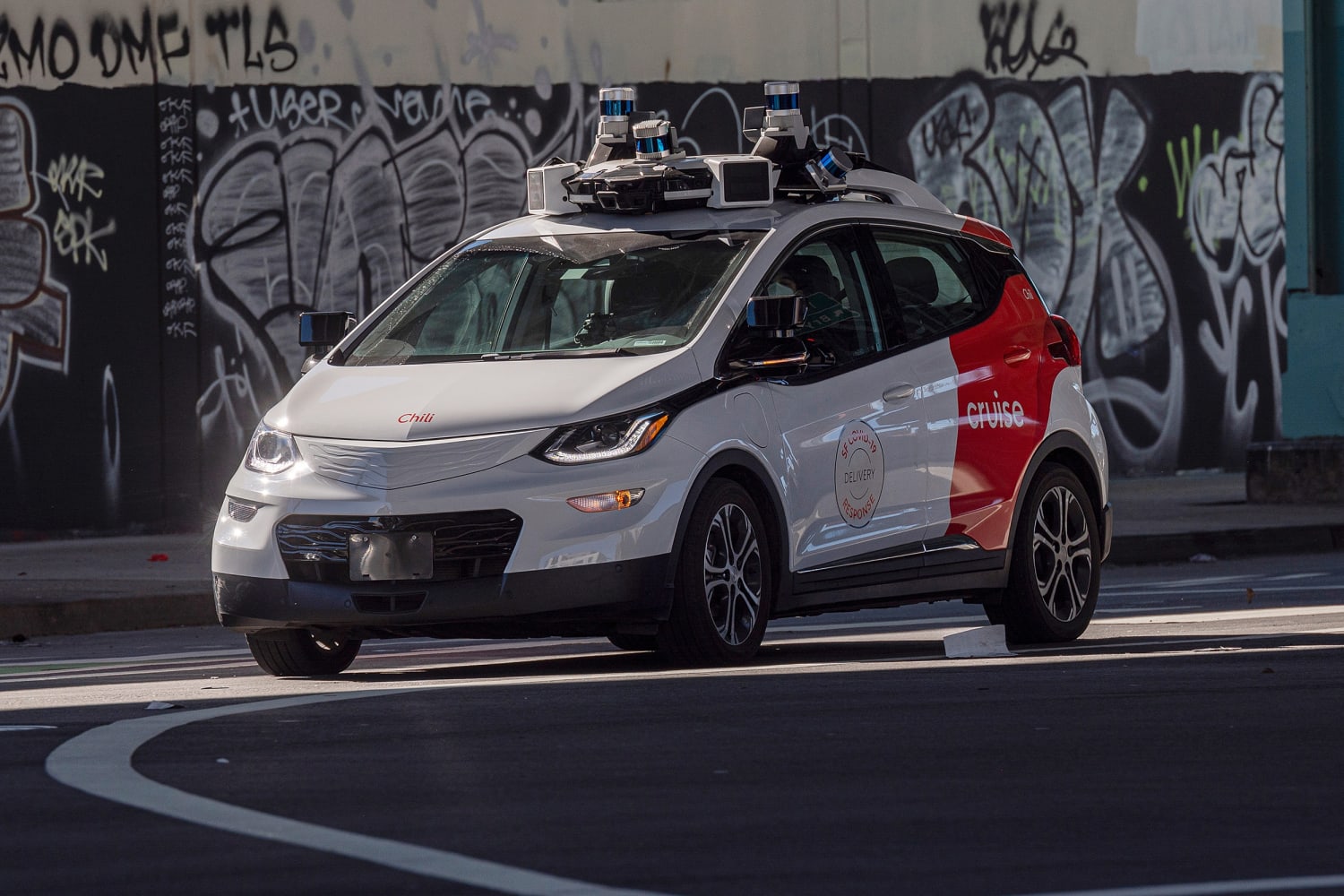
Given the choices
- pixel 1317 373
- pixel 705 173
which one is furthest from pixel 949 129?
pixel 705 173

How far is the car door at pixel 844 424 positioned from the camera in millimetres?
9172

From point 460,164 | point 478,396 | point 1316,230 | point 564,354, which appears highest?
point 460,164

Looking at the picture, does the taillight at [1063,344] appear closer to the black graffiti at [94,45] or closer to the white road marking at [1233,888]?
the white road marking at [1233,888]

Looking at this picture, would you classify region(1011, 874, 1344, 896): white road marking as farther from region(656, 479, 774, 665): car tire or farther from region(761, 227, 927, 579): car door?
region(761, 227, 927, 579): car door

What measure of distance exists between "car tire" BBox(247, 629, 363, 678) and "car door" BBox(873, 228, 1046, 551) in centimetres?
229

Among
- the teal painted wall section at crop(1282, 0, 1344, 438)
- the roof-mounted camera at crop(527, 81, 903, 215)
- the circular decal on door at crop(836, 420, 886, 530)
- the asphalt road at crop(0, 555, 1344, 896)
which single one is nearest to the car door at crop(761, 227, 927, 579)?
the circular decal on door at crop(836, 420, 886, 530)

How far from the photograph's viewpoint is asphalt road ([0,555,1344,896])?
16.9ft

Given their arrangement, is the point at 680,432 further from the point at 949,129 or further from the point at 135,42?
the point at 949,129

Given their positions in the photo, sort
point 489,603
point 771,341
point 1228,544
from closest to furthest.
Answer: point 489,603, point 771,341, point 1228,544

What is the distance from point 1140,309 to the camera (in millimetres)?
21453

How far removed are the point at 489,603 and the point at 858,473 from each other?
5.54 ft

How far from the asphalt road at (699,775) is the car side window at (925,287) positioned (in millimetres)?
1268

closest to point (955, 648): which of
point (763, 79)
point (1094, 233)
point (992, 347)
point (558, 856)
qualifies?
point (992, 347)

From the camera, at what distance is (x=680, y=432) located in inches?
340
